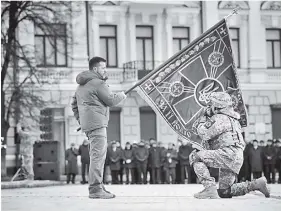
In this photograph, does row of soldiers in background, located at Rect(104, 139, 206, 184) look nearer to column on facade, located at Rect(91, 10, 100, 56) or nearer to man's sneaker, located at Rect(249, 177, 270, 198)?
column on facade, located at Rect(91, 10, 100, 56)

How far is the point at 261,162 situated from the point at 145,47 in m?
3.23

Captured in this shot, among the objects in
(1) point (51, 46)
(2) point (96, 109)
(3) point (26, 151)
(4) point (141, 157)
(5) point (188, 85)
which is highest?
(1) point (51, 46)

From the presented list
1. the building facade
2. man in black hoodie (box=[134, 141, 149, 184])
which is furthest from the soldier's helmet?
man in black hoodie (box=[134, 141, 149, 184])

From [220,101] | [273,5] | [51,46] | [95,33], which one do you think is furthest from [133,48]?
[220,101]

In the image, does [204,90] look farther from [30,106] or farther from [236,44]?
[30,106]

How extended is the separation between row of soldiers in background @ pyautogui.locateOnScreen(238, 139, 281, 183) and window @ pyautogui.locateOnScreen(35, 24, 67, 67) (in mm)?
3652

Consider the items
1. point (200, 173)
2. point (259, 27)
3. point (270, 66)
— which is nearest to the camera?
point (200, 173)

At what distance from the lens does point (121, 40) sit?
1494 centimetres

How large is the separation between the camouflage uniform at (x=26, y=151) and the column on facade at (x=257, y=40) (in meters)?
4.13

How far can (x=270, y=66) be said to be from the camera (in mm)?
10352

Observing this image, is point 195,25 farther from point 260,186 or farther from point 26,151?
point 260,186

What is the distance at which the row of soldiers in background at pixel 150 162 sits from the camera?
47.4 ft

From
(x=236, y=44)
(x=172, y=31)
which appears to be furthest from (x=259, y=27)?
(x=172, y=31)

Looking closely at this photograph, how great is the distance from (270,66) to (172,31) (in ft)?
16.3
